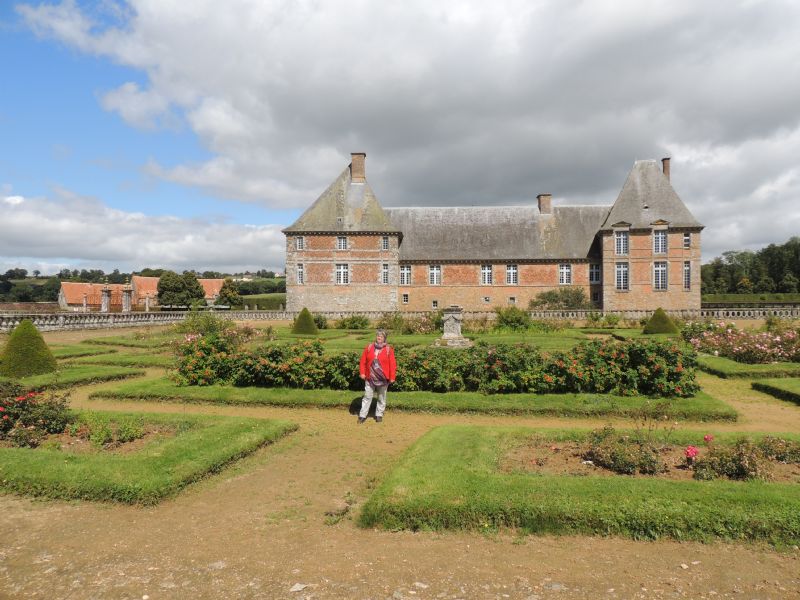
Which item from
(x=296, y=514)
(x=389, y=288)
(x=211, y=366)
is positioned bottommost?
(x=296, y=514)

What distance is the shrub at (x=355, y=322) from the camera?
2491 cm

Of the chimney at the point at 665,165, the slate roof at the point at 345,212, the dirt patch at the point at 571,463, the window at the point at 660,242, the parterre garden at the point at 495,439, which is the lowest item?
the dirt patch at the point at 571,463

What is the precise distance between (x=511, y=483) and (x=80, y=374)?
1004 centimetres

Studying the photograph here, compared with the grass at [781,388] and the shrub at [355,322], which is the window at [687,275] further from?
the grass at [781,388]

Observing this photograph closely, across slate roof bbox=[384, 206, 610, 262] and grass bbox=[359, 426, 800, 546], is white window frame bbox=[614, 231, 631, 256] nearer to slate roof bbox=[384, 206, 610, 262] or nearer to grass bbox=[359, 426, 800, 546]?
slate roof bbox=[384, 206, 610, 262]

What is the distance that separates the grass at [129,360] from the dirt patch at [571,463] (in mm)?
9548

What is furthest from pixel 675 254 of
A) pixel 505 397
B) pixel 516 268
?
pixel 505 397

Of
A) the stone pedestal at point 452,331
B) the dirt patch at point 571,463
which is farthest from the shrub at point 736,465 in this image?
the stone pedestal at point 452,331

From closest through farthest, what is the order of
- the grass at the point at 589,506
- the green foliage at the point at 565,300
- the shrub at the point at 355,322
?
the grass at the point at 589,506 → the shrub at the point at 355,322 → the green foliage at the point at 565,300

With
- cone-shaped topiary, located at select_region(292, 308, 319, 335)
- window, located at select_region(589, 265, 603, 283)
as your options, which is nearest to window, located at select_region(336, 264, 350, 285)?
cone-shaped topiary, located at select_region(292, 308, 319, 335)

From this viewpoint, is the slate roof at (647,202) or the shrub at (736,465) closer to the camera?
the shrub at (736,465)

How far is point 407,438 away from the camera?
268 inches

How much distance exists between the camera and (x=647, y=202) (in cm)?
3111

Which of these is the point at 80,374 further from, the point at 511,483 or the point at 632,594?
the point at 632,594
